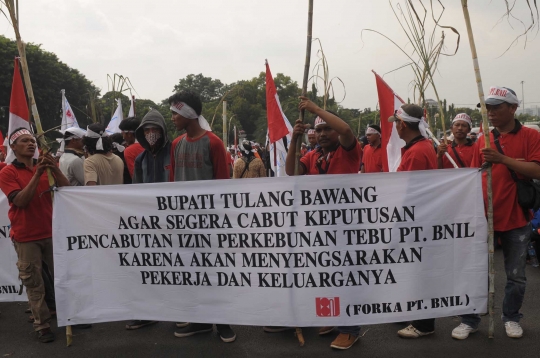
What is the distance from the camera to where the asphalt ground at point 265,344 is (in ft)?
12.9

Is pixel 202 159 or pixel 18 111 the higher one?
pixel 18 111

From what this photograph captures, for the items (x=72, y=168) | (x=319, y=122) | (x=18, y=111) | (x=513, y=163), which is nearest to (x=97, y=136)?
(x=72, y=168)

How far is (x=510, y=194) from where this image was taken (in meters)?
3.98

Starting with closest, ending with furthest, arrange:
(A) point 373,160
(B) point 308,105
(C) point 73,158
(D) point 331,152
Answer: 1. (B) point 308,105
2. (D) point 331,152
3. (C) point 73,158
4. (A) point 373,160

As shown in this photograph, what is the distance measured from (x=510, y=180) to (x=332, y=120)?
1.49 metres

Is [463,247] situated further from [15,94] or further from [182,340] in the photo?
[15,94]

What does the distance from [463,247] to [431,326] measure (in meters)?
0.83

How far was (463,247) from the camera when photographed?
3.84 metres

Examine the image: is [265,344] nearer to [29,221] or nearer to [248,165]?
[29,221]

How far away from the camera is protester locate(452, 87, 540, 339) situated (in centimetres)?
398

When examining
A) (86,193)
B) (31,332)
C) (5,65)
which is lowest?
(31,332)

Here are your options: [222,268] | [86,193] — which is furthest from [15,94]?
[222,268]

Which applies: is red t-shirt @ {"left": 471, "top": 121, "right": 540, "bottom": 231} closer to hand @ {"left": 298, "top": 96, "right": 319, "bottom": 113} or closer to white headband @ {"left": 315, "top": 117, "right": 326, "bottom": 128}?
white headband @ {"left": 315, "top": 117, "right": 326, "bottom": 128}

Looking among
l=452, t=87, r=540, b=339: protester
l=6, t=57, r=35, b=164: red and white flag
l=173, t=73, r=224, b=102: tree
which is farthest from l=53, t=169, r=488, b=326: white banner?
l=173, t=73, r=224, b=102: tree
